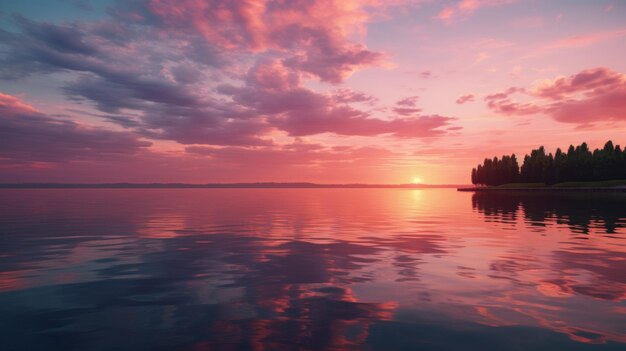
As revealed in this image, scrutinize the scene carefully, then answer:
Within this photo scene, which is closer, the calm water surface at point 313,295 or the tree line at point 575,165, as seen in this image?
the calm water surface at point 313,295

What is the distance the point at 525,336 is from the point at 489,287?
4936mm

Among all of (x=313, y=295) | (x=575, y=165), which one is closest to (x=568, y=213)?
(x=313, y=295)

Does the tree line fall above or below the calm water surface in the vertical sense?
above

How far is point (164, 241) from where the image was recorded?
27141 mm

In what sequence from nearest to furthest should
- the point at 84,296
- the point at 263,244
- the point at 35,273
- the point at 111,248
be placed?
the point at 84,296
the point at 35,273
the point at 111,248
the point at 263,244

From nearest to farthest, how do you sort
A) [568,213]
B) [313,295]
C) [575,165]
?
[313,295] → [568,213] → [575,165]

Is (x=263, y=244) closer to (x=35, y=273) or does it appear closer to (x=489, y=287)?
(x=35, y=273)

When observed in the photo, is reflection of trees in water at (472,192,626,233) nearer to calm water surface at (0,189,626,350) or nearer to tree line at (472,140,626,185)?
calm water surface at (0,189,626,350)

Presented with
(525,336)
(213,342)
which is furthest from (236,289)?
(525,336)

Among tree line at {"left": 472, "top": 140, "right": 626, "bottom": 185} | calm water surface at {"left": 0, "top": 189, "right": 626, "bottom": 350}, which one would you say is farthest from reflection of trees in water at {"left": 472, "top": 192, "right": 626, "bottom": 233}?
tree line at {"left": 472, "top": 140, "right": 626, "bottom": 185}

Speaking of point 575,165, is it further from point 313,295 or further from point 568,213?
point 313,295

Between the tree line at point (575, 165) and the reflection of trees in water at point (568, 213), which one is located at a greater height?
the tree line at point (575, 165)

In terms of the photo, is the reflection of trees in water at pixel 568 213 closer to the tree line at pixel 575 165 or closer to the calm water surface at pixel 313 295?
the calm water surface at pixel 313 295

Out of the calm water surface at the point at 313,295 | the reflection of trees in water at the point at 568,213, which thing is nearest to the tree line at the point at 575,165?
the reflection of trees in water at the point at 568,213
